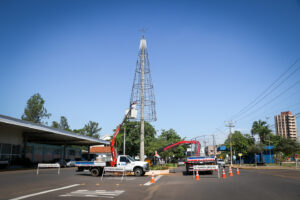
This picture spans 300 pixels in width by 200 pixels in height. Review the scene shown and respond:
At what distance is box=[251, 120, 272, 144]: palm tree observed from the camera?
81500mm

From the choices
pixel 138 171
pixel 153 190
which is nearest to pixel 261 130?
pixel 138 171

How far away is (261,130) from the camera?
81.5 metres

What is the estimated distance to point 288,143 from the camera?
58.2 meters

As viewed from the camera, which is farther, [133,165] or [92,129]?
[92,129]

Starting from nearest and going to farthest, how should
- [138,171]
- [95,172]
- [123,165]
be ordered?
[95,172] → [123,165] → [138,171]

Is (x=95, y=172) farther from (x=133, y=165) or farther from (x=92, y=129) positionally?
(x=92, y=129)

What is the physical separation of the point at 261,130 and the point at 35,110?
7104 cm

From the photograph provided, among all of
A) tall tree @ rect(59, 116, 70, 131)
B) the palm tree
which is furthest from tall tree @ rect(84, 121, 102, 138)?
the palm tree

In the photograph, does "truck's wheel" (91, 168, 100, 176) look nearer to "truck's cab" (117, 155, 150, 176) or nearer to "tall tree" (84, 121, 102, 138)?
"truck's cab" (117, 155, 150, 176)

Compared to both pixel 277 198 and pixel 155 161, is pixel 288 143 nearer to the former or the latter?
pixel 155 161

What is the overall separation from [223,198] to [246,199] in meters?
0.83

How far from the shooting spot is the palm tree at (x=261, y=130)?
81500 millimetres

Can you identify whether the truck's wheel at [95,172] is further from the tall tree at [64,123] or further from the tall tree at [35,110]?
the tall tree at [64,123]

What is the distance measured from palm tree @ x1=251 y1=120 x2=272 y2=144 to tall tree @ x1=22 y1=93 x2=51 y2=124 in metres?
66.7
